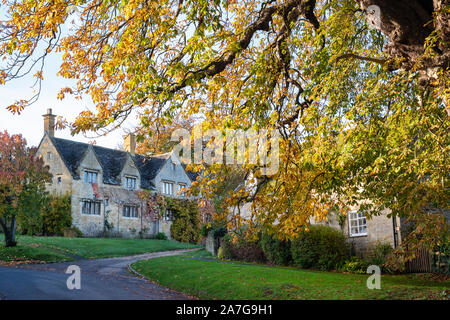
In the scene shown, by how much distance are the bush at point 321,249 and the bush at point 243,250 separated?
3.89 m

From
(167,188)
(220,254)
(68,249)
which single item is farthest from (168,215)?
(68,249)

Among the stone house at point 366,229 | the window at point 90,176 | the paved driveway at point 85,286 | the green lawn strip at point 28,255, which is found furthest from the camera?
the window at point 90,176

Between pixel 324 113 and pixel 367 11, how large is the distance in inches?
120

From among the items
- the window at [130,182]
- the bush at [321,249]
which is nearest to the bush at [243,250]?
the bush at [321,249]

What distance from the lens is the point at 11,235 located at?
1090 inches

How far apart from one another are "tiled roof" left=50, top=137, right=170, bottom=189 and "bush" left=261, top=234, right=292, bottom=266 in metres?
17.0

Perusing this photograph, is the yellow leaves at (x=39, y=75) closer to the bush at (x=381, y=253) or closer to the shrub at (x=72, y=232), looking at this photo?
the bush at (x=381, y=253)

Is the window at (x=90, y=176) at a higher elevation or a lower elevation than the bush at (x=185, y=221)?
higher

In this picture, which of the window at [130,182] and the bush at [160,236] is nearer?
the bush at [160,236]

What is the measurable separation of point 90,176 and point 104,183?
1572mm

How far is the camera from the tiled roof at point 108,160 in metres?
41.2

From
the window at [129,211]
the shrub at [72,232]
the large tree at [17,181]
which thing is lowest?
the shrub at [72,232]

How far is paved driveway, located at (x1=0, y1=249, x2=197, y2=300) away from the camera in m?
13.9
